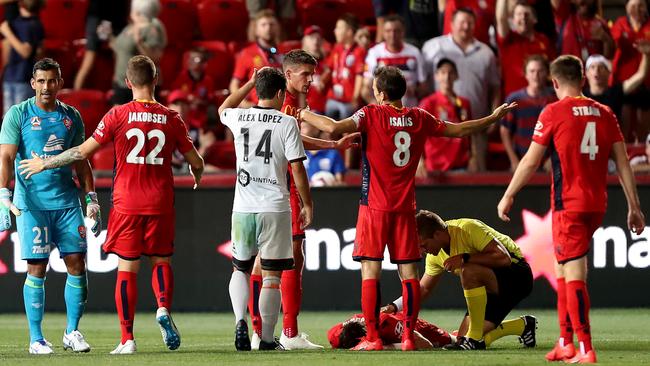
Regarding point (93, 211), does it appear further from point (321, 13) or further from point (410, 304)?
point (321, 13)

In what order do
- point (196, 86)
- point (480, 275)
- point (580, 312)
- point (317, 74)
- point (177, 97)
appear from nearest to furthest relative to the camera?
point (580, 312) < point (480, 275) < point (177, 97) < point (317, 74) < point (196, 86)

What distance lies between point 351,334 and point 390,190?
115cm

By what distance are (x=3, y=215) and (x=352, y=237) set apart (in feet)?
15.8

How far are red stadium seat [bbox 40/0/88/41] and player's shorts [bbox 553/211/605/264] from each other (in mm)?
10838

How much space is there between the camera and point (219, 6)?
1786 centimetres

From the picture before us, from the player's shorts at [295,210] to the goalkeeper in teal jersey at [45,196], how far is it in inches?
57.3

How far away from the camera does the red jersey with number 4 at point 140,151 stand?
9172 mm

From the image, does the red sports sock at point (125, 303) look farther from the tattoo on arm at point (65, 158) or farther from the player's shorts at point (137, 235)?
the tattoo on arm at point (65, 158)

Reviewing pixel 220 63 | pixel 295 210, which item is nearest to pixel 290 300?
pixel 295 210

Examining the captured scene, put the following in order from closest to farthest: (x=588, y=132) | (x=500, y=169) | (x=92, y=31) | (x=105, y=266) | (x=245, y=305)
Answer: (x=588, y=132) → (x=245, y=305) → (x=105, y=266) → (x=500, y=169) → (x=92, y=31)

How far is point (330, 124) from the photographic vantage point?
9.38 m

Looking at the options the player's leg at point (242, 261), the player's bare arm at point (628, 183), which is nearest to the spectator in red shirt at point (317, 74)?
the player's leg at point (242, 261)

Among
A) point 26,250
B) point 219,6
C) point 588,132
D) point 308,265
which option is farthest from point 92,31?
point 588,132

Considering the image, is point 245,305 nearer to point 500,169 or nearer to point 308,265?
point 308,265
